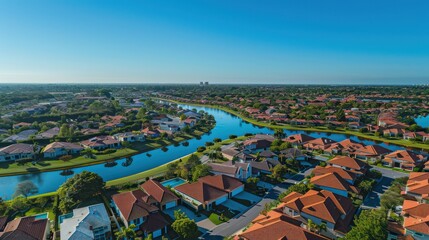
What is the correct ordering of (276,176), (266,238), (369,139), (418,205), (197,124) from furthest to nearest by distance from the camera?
(197,124) < (369,139) < (276,176) < (418,205) < (266,238)

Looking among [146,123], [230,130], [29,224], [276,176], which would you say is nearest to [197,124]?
[230,130]

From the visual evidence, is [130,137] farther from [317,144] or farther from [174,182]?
[317,144]

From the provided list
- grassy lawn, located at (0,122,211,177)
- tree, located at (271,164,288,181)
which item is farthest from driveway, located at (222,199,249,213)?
grassy lawn, located at (0,122,211,177)

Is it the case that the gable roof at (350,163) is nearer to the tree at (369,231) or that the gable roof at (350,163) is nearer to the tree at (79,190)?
the tree at (369,231)

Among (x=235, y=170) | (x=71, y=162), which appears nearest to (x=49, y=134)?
(x=71, y=162)

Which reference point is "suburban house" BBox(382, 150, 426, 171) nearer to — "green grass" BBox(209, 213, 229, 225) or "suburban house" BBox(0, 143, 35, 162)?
"green grass" BBox(209, 213, 229, 225)

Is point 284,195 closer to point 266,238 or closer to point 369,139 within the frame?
point 266,238

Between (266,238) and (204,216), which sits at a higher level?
(266,238)
